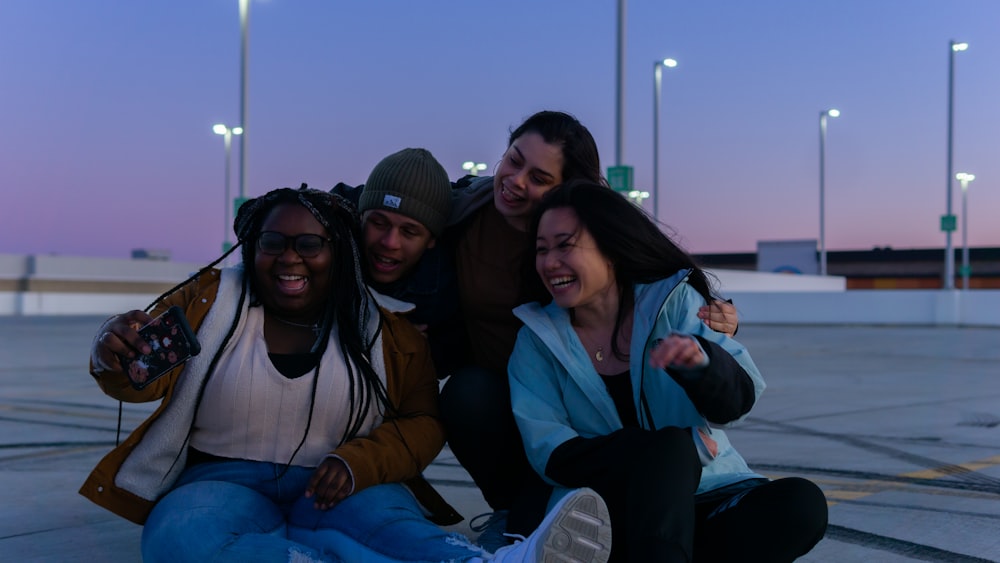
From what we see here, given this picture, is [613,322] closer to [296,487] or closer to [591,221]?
[591,221]

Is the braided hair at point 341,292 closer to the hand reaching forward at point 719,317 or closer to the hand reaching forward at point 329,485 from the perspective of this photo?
the hand reaching forward at point 329,485

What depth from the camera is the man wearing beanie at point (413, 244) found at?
11.7 ft

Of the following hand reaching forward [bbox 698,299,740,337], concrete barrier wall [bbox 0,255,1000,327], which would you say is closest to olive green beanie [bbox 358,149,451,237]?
hand reaching forward [bbox 698,299,740,337]

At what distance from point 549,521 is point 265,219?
1.39m

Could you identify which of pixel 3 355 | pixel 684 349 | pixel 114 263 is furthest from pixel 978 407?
pixel 114 263

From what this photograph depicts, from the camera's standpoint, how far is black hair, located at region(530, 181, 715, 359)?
3.05 meters

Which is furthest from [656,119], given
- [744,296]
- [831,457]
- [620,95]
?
[831,457]

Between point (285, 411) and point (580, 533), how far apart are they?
1103 mm

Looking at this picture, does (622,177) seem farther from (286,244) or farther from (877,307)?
(877,307)

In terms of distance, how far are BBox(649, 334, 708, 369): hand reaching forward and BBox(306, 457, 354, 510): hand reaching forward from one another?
966 millimetres

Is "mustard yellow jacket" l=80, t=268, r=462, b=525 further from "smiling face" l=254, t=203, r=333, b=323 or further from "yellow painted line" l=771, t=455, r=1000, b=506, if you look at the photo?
"yellow painted line" l=771, t=455, r=1000, b=506

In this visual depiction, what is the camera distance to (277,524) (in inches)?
114

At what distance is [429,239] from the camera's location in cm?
373

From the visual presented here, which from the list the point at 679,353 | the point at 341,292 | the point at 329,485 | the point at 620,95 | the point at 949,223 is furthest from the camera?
the point at 949,223
